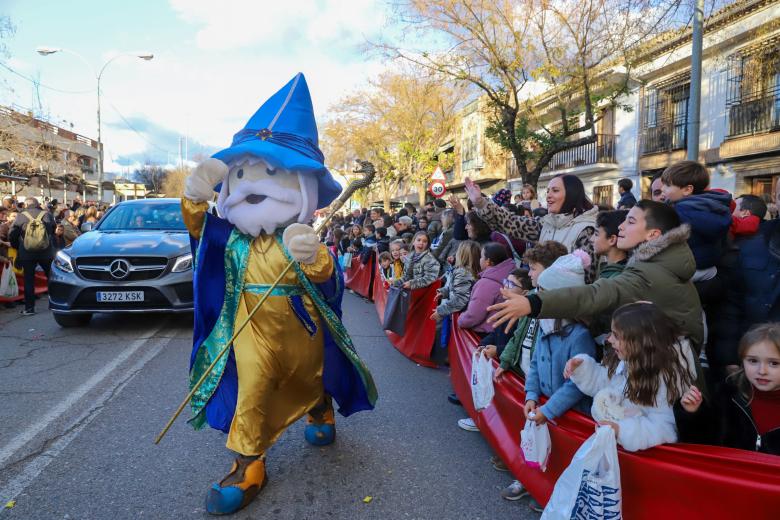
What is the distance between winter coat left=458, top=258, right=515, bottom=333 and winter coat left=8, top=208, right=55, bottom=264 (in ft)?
22.0

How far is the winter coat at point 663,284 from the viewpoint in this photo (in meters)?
2.41

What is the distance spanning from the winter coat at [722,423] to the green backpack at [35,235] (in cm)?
849

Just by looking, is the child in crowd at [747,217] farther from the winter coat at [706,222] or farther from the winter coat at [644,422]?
the winter coat at [644,422]

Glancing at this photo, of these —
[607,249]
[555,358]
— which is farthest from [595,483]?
[607,249]

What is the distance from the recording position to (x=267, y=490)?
302cm

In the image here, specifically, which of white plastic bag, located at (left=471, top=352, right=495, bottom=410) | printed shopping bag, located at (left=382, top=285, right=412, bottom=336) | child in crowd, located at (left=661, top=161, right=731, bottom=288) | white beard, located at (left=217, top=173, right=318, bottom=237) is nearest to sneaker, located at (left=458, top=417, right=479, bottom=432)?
white plastic bag, located at (left=471, top=352, right=495, bottom=410)

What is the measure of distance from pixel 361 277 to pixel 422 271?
16.7 ft

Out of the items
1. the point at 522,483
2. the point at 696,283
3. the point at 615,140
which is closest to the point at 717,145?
the point at 615,140

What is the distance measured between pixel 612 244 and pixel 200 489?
8.48ft

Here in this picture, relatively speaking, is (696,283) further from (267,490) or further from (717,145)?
(717,145)

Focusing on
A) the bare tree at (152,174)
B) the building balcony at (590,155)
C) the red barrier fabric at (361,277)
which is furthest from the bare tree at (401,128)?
the bare tree at (152,174)

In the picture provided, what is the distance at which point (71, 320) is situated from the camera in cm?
706

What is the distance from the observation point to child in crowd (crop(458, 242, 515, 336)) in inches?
176

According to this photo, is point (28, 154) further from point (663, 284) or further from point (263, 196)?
point (663, 284)
